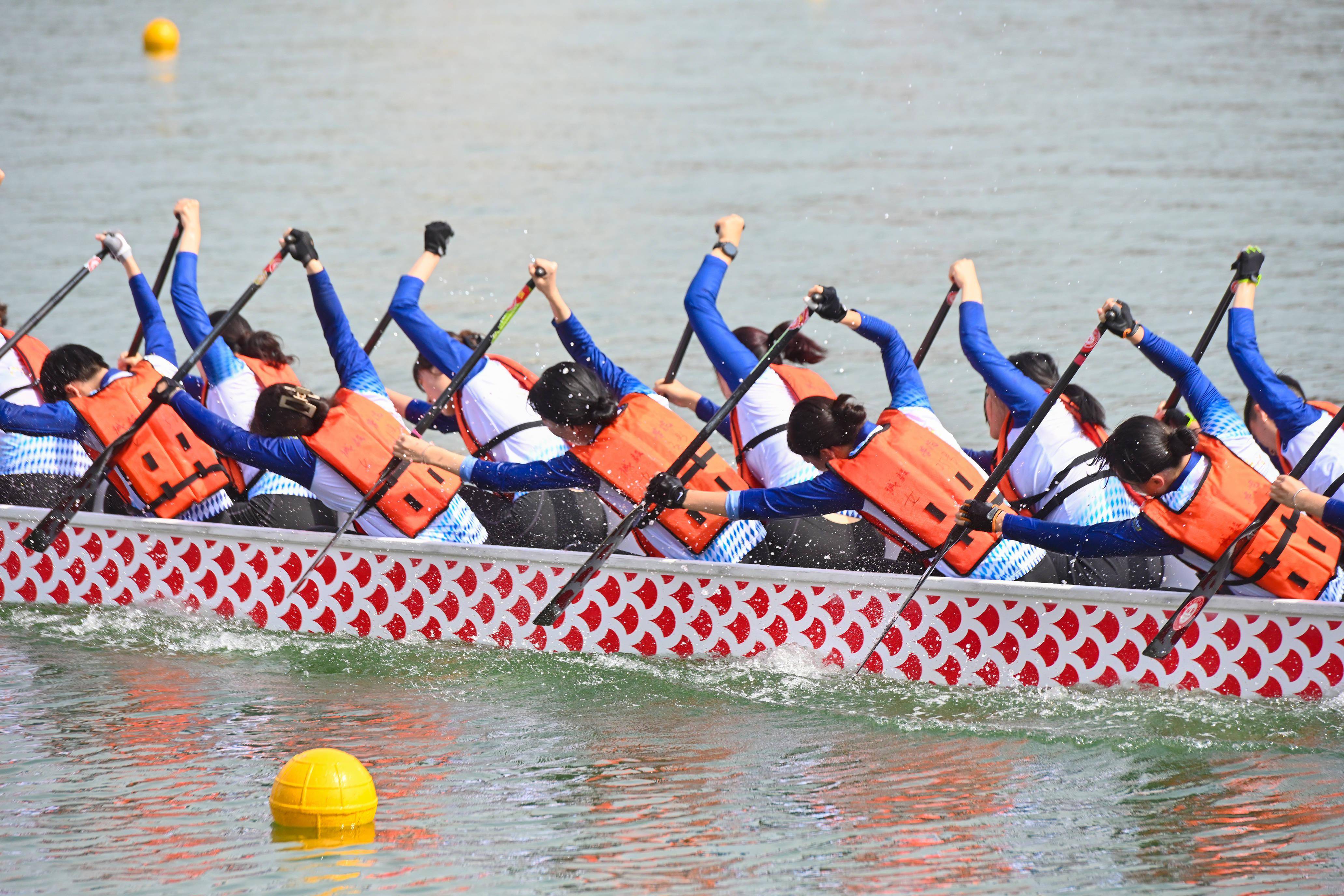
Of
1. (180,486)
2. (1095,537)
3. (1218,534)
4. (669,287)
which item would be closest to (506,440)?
(180,486)

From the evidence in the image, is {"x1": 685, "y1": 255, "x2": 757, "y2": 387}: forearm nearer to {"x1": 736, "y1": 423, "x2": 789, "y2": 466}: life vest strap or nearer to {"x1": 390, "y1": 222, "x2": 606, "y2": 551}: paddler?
{"x1": 736, "y1": 423, "x2": 789, "y2": 466}: life vest strap


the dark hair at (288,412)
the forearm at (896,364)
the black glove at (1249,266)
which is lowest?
the dark hair at (288,412)

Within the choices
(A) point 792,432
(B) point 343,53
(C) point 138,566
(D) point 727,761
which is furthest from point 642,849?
(B) point 343,53

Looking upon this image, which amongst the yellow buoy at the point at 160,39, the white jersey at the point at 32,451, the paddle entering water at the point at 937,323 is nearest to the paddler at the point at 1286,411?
the paddle entering water at the point at 937,323

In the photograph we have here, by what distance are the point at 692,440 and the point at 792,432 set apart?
68 cm

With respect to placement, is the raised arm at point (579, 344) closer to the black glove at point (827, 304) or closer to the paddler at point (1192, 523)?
the black glove at point (827, 304)

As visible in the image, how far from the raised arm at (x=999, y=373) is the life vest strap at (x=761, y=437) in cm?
81

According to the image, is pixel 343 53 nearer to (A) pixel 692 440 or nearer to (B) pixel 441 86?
(B) pixel 441 86

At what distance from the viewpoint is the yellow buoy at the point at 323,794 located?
18.1 ft

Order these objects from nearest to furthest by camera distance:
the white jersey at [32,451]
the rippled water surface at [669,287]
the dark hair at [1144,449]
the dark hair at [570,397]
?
1. the rippled water surface at [669,287]
2. the dark hair at [1144,449]
3. the dark hair at [570,397]
4. the white jersey at [32,451]

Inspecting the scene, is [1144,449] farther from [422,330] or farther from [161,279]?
[161,279]

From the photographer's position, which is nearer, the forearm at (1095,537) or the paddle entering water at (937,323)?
the forearm at (1095,537)

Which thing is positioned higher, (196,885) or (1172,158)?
(1172,158)

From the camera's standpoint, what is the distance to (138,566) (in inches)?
309
